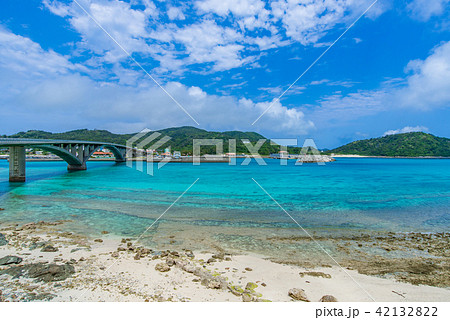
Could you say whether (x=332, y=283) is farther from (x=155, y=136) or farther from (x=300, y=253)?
(x=155, y=136)

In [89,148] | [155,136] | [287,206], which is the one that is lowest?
[287,206]

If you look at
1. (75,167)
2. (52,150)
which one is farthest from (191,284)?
(75,167)

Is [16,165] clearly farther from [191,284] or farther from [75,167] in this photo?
[191,284]

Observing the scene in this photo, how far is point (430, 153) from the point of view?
16425cm

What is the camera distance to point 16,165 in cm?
3206

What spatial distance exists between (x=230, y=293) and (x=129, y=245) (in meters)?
5.03

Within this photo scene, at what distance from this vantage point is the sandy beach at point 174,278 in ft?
17.4

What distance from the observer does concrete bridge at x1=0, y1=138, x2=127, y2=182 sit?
30.2 meters

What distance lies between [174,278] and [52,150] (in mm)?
45152

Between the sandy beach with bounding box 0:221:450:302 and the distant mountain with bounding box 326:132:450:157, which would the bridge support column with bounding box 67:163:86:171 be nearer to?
the sandy beach with bounding box 0:221:450:302

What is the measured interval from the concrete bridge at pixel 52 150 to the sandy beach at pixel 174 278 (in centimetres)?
2601

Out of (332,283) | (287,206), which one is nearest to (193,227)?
(332,283)

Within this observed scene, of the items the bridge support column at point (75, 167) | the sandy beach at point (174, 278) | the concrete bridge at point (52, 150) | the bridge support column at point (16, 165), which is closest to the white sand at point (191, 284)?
the sandy beach at point (174, 278)
